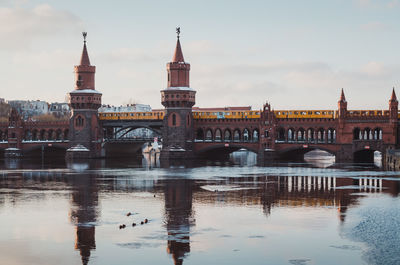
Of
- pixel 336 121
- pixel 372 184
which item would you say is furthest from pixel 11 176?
pixel 336 121

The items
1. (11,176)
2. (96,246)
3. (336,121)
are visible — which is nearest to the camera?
(96,246)

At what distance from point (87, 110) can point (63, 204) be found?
74829 mm

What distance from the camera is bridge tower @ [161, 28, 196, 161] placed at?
112125 millimetres

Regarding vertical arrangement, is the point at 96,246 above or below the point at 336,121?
below

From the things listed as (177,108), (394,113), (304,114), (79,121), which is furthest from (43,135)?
(394,113)

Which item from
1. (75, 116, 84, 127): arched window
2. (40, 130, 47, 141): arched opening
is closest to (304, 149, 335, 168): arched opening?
(75, 116, 84, 127): arched window

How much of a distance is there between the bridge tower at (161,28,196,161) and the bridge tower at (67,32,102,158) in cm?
1472

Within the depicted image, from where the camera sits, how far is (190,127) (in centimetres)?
11562

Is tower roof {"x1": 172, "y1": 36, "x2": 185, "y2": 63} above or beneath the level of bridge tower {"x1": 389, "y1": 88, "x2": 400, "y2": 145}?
above

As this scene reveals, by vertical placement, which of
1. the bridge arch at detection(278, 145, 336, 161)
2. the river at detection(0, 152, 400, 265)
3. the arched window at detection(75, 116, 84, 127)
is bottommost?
the river at detection(0, 152, 400, 265)

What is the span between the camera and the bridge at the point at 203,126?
106 metres

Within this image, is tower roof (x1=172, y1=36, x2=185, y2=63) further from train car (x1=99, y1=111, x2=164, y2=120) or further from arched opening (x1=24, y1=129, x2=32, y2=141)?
arched opening (x1=24, y1=129, x2=32, y2=141)

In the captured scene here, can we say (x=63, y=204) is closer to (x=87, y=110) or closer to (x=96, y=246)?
(x=96, y=246)

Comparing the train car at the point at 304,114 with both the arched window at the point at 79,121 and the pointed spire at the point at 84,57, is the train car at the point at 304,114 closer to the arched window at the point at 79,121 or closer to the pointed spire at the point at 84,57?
the arched window at the point at 79,121
